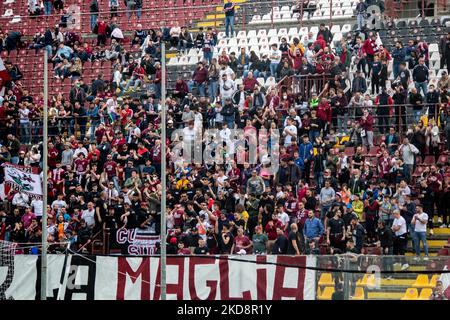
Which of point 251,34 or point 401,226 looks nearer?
point 401,226

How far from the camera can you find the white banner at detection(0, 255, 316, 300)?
60.9 feet

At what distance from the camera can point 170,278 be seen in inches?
751

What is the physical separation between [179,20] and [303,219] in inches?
584

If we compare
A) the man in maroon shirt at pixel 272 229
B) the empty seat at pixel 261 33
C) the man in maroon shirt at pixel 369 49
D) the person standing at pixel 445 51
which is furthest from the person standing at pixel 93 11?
the man in maroon shirt at pixel 272 229

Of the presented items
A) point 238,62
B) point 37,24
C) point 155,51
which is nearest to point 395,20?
point 238,62

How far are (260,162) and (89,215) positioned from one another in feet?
14.8

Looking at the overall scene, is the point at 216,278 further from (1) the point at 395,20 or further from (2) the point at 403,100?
(1) the point at 395,20

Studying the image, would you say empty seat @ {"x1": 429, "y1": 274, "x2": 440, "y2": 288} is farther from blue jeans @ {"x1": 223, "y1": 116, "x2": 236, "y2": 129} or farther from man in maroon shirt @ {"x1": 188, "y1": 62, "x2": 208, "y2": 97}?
man in maroon shirt @ {"x1": 188, "y1": 62, "x2": 208, "y2": 97}

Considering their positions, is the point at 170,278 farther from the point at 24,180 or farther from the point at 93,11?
the point at 93,11

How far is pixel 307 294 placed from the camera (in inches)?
721

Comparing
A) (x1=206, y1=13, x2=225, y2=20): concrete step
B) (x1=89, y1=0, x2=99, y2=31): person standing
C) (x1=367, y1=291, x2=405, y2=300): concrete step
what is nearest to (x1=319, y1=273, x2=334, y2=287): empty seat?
(x1=367, y1=291, x2=405, y2=300): concrete step

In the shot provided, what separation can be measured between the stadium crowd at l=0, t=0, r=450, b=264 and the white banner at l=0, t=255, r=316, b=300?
3183mm

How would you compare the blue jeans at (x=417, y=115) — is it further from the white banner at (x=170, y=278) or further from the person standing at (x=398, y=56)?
the white banner at (x=170, y=278)

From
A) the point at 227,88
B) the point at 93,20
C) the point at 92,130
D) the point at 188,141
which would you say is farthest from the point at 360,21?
the point at 93,20
